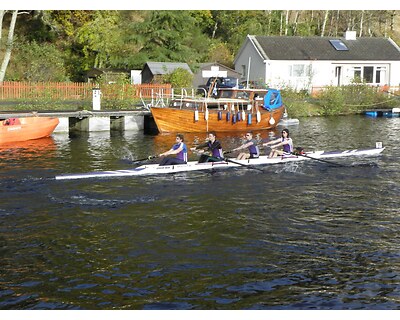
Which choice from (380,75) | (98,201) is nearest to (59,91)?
(98,201)

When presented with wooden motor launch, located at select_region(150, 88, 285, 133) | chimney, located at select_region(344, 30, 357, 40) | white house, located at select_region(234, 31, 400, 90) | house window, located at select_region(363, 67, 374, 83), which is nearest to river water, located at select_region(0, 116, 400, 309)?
wooden motor launch, located at select_region(150, 88, 285, 133)

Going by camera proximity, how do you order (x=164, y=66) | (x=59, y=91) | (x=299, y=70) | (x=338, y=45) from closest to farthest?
(x=59, y=91)
(x=164, y=66)
(x=299, y=70)
(x=338, y=45)

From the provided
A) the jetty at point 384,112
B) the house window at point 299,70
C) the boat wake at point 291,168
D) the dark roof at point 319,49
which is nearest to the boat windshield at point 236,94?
the boat wake at point 291,168

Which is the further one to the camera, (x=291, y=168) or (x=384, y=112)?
(x=384, y=112)

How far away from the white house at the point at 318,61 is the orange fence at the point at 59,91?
14.1 metres

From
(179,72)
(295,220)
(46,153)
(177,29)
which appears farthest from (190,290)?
(177,29)

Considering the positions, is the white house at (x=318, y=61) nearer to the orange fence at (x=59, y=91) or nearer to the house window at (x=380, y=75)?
the house window at (x=380, y=75)

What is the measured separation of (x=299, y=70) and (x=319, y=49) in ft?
12.1

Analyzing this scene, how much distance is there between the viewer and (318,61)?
56.2 meters

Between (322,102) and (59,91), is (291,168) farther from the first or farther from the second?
(322,102)

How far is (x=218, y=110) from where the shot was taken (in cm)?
3703

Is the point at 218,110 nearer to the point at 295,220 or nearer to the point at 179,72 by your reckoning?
the point at 179,72

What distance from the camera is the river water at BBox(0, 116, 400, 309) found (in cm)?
1262

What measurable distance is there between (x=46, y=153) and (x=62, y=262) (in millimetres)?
15529
